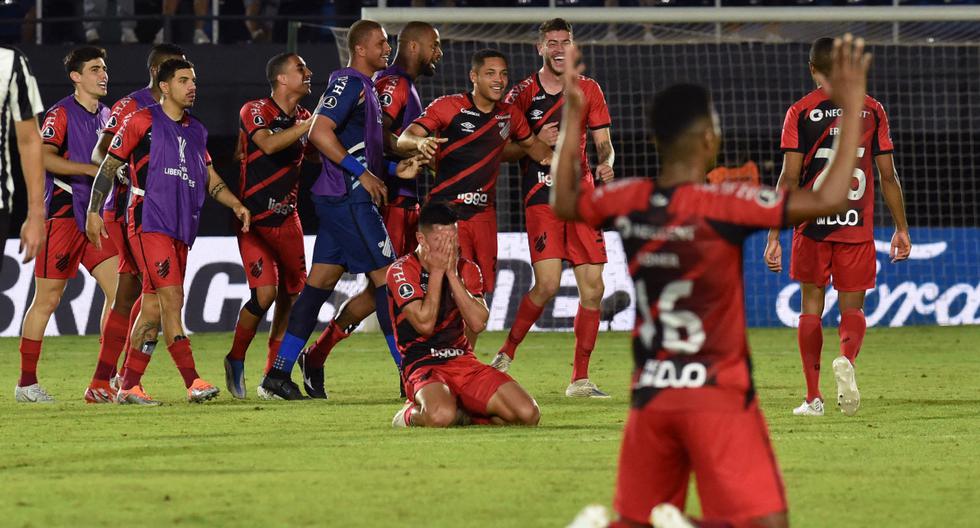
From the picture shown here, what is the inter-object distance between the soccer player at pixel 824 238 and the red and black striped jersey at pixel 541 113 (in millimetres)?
1768

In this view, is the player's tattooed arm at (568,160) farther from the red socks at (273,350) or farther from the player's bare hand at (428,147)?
the red socks at (273,350)

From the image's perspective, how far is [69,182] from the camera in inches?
399

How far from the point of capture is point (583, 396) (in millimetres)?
9836

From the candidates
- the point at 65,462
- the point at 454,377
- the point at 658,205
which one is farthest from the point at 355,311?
the point at 658,205

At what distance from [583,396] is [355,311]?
1583 millimetres

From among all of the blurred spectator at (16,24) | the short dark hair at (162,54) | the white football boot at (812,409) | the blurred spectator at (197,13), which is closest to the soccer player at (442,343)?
the white football boot at (812,409)

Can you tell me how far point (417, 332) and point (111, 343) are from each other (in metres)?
2.61

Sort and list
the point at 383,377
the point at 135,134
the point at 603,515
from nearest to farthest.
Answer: the point at 603,515
the point at 135,134
the point at 383,377

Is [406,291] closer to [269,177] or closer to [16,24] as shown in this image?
[269,177]

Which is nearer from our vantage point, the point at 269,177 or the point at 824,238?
the point at 824,238

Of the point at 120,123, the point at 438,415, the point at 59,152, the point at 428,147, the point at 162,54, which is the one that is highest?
the point at 162,54

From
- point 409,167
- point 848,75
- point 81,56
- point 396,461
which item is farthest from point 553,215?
point 848,75

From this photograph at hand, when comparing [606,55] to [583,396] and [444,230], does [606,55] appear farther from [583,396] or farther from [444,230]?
[444,230]

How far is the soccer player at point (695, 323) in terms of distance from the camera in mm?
4172
